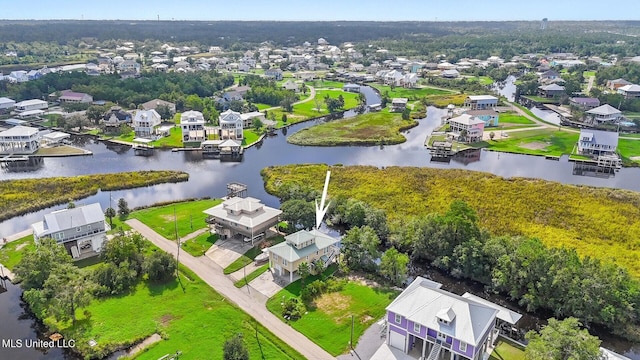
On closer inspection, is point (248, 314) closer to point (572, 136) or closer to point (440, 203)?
point (440, 203)

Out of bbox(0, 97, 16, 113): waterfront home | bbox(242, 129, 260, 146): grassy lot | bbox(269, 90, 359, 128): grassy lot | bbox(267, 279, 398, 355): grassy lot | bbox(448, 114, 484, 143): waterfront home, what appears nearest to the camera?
bbox(267, 279, 398, 355): grassy lot

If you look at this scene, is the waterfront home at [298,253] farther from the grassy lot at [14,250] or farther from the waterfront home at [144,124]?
the waterfront home at [144,124]

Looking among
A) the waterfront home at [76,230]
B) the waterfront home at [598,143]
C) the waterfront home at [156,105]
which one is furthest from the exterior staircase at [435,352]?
the waterfront home at [156,105]

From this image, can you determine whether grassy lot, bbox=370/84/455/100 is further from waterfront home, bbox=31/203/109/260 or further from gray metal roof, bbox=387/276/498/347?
gray metal roof, bbox=387/276/498/347

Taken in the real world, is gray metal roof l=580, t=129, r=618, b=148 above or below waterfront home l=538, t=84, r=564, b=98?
below

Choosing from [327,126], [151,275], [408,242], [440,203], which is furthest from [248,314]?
[327,126]

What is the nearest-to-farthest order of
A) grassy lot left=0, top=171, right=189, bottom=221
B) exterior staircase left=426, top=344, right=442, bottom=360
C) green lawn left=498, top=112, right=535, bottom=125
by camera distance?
exterior staircase left=426, top=344, right=442, bottom=360 < grassy lot left=0, top=171, right=189, bottom=221 < green lawn left=498, top=112, right=535, bottom=125

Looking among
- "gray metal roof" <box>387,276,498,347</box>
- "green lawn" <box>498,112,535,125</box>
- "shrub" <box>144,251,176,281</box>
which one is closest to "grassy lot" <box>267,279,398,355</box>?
"gray metal roof" <box>387,276,498,347</box>
